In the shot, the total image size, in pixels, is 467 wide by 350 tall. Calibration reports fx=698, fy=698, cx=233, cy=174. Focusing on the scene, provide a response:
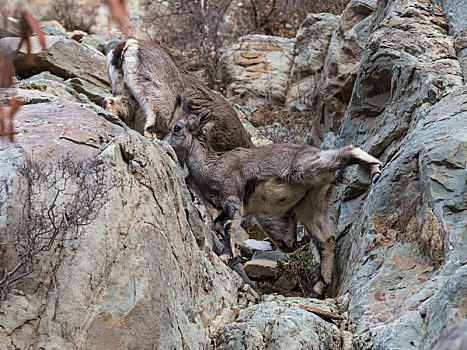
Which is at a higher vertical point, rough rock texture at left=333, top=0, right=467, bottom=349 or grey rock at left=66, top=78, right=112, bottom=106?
rough rock texture at left=333, top=0, right=467, bottom=349

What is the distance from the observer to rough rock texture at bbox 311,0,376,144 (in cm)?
1101

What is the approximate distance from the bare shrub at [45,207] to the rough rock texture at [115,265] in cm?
4

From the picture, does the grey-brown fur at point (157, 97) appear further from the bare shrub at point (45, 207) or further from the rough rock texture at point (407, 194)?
the bare shrub at point (45, 207)

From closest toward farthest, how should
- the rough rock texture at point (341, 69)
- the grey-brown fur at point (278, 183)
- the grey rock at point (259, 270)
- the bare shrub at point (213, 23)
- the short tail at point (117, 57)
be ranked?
the grey-brown fur at point (278, 183) < the grey rock at point (259, 270) < the short tail at point (117, 57) < the rough rock texture at point (341, 69) < the bare shrub at point (213, 23)

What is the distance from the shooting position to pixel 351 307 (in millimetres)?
6277

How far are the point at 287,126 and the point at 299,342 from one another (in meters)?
8.29

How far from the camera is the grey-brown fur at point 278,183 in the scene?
8.05 m

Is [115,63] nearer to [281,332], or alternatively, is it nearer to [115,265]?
[115,265]

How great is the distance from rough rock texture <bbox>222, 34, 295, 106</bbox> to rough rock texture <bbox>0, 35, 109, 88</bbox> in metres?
3.49

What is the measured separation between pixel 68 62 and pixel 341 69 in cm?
456

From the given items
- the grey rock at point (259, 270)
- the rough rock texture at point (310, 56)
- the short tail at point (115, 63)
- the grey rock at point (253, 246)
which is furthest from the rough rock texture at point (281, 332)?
the rough rock texture at point (310, 56)

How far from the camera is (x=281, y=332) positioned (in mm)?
5488

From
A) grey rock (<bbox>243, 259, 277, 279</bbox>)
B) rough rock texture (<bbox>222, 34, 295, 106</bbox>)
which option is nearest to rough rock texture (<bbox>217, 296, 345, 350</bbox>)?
grey rock (<bbox>243, 259, 277, 279</bbox>)

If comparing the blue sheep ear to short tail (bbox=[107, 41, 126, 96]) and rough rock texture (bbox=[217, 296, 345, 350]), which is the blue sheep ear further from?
rough rock texture (bbox=[217, 296, 345, 350])
